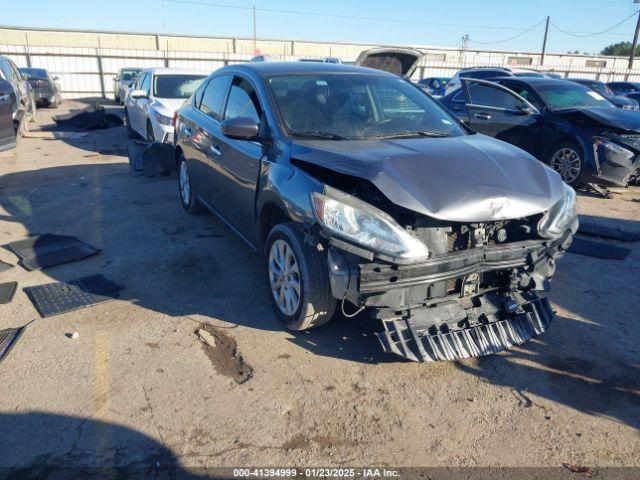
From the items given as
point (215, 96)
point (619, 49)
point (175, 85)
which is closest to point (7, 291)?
point (215, 96)

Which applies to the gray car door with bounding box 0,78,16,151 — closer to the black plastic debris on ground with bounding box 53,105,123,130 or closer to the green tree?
the black plastic debris on ground with bounding box 53,105,123,130

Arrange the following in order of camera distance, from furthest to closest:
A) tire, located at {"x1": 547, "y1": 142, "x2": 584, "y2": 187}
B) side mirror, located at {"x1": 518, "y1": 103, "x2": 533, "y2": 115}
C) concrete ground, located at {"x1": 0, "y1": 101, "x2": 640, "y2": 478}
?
side mirror, located at {"x1": 518, "y1": 103, "x2": 533, "y2": 115} < tire, located at {"x1": 547, "y1": 142, "x2": 584, "y2": 187} < concrete ground, located at {"x1": 0, "y1": 101, "x2": 640, "y2": 478}

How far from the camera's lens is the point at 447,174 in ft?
10.3

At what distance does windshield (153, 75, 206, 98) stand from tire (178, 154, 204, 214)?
4.32 meters

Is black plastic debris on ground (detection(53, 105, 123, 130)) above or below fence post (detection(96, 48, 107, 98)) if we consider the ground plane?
below

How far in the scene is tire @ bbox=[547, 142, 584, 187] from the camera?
296 inches

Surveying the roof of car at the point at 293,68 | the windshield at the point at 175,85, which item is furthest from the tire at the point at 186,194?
the windshield at the point at 175,85

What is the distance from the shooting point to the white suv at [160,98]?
9.27 meters

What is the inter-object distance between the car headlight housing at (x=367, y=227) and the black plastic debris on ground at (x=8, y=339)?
230 centimetres

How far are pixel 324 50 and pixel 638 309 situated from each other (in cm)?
4639

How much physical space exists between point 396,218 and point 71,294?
2844mm

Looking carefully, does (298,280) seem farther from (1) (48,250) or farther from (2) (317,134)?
(1) (48,250)

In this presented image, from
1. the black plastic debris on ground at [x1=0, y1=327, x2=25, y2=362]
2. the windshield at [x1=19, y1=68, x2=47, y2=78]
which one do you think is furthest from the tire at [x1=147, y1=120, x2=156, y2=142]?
the windshield at [x1=19, y1=68, x2=47, y2=78]

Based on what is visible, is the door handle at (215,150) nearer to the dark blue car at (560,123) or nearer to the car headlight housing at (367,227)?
the car headlight housing at (367,227)
